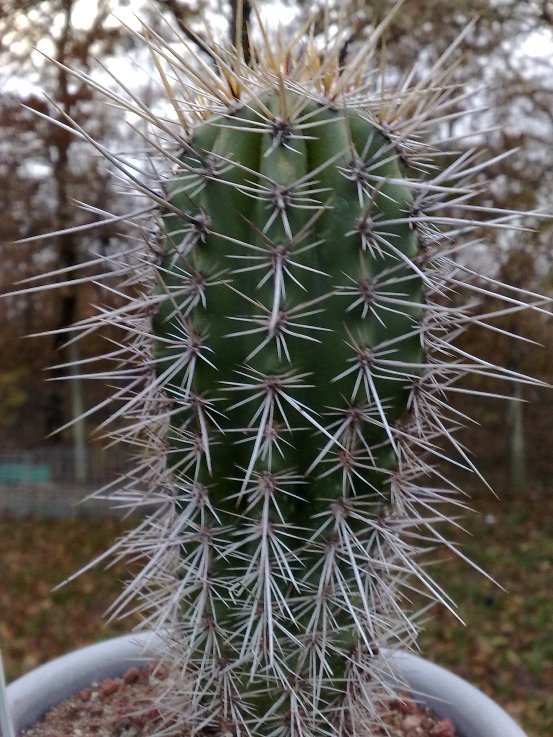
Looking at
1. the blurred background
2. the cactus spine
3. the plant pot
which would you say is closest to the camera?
the cactus spine

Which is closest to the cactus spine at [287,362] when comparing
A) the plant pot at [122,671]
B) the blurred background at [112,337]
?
the plant pot at [122,671]

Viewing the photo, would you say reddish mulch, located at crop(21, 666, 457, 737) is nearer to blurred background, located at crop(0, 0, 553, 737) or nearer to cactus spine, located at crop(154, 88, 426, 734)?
cactus spine, located at crop(154, 88, 426, 734)

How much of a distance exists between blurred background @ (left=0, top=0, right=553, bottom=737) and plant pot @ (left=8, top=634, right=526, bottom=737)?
3.74 feet

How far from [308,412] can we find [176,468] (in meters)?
0.19

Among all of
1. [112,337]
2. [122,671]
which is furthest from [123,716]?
[112,337]

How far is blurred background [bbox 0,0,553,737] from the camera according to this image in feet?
8.41

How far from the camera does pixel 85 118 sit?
316 centimetres

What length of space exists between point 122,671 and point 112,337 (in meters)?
2.33

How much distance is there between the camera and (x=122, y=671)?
1243 millimetres

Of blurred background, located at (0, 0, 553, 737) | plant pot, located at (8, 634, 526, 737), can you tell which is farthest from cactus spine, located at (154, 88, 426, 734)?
blurred background, located at (0, 0, 553, 737)

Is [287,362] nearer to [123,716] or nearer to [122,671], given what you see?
[123,716]

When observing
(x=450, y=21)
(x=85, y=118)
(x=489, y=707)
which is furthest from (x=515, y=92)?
(x=489, y=707)

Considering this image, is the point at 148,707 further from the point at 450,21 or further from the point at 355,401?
the point at 450,21

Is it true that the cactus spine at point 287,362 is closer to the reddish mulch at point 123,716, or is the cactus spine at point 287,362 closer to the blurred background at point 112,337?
the reddish mulch at point 123,716
